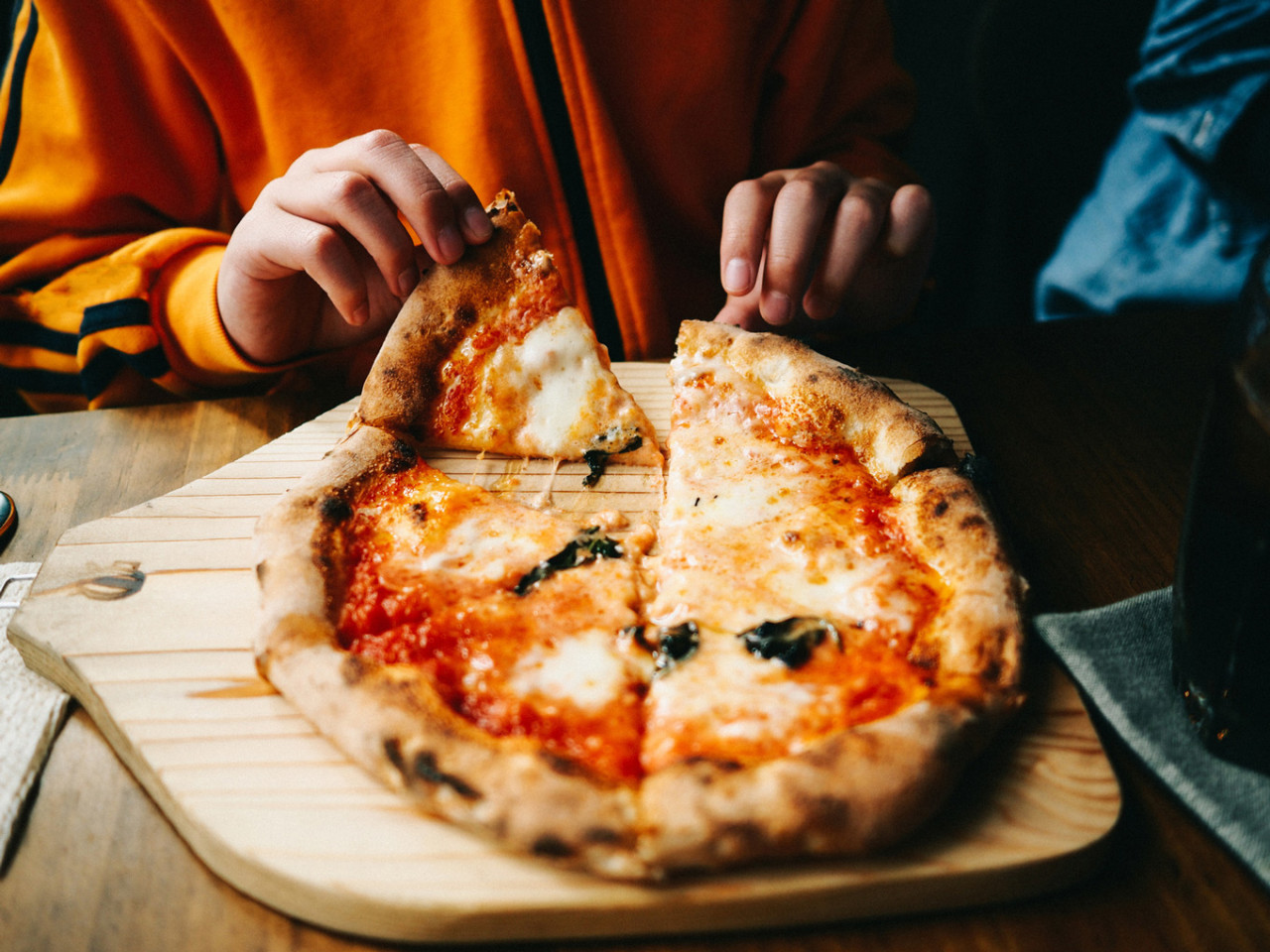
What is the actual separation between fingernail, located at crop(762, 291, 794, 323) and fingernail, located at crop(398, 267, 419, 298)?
69cm

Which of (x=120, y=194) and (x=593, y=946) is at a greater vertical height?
(x=120, y=194)

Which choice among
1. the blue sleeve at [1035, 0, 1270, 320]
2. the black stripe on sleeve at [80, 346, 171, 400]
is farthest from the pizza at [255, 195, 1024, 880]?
the blue sleeve at [1035, 0, 1270, 320]

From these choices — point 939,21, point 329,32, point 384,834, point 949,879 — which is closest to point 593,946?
point 384,834

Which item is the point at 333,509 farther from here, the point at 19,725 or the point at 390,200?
the point at 390,200

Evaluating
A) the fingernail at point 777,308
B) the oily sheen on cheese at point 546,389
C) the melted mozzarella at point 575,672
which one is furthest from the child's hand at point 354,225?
the melted mozzarella at point 575,672

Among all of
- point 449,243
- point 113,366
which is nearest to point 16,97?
point 113,366

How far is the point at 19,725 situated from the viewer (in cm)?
111

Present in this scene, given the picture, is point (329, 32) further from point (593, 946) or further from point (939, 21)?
point (939, 21)

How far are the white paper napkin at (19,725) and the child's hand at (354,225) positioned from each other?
74 centimetres

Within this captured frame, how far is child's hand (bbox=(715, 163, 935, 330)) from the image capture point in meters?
1.69

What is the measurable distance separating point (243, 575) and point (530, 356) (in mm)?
658

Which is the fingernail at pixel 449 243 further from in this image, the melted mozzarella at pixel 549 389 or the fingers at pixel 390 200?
the melted mozzarella at pixel 549 389

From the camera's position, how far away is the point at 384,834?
0.91 metres

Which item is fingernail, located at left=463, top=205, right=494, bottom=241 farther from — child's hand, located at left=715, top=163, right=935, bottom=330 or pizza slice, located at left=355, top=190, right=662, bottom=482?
child's hand, located at left=715, top=163, right=935, bottom=330
